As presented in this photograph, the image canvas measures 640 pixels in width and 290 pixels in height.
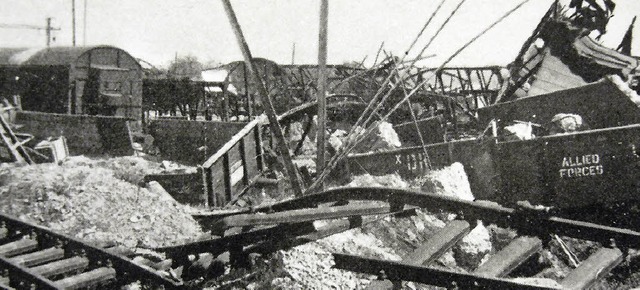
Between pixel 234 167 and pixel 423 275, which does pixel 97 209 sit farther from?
pixel 423 275

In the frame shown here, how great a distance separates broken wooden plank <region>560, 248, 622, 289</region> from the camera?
2.85 metres

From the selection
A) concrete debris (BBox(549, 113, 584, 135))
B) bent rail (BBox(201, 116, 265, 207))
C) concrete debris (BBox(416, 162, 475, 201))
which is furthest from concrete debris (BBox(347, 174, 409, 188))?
concrete debris (BBox(549, 113, 584, 135))

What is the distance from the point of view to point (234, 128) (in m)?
13.9

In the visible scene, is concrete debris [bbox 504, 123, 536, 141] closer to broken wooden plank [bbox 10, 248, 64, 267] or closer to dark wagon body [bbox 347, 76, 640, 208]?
dark wagon body [bbox 347, 76, 640, 208]

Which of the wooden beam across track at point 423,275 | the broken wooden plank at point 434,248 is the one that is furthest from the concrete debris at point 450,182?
the wooden beam across track at point 423,275

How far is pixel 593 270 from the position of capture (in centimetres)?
295

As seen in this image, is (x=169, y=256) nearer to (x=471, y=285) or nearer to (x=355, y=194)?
(x=355, y=194)

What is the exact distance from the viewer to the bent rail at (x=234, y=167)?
6.71m

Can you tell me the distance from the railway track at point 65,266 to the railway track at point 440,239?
1.92ft

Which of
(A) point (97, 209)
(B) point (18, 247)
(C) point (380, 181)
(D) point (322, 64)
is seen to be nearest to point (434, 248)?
(D) point (322, 64)

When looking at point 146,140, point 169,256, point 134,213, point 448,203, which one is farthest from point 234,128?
point 448,203

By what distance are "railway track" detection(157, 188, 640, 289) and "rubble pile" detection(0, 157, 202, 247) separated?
4.74 feet

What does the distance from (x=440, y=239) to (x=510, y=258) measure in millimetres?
483

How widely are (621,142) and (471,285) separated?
4.46 m
